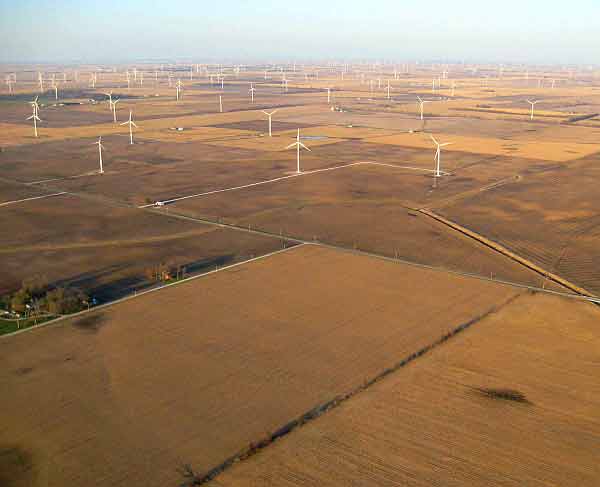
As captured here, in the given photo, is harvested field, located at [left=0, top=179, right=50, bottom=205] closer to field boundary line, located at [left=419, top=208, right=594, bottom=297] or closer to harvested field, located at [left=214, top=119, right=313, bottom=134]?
field boundary line, located at [left=419, top=208, right=594, bottom=297]

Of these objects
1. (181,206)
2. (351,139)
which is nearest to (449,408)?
(181,206)

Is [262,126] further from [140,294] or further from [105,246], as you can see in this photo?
[140,294]

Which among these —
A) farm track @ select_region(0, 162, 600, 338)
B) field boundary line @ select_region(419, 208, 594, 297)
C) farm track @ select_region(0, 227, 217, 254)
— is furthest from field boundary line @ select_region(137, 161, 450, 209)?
field boundary line @ select_region(419, 208, 594, 297)

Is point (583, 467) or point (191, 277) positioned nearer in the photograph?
point (583, 467)

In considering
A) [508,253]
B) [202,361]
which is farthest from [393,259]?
[202,361]

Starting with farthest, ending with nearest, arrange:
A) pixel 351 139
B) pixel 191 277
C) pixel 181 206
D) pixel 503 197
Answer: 1. pixel 351 139
2. pixel 503 197
3. pixel 181 206
4. pixel 191 277

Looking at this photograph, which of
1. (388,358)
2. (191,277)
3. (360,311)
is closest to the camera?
(388,358)

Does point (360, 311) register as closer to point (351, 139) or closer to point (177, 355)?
point (177, 355)

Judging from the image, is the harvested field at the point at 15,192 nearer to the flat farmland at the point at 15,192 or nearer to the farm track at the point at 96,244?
the flat farmland at the point at 15,192
